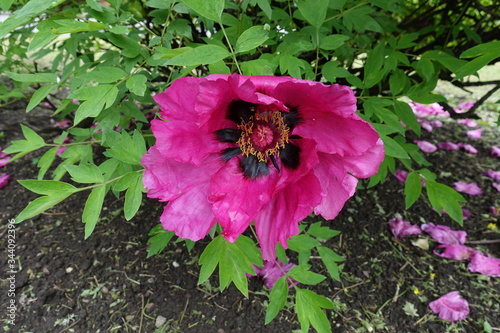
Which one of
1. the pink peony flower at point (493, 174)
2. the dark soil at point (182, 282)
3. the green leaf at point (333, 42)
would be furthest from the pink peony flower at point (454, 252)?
the green leaf at point (333, 42)

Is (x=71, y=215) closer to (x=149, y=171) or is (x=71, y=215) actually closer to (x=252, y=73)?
(x=149, y=171)

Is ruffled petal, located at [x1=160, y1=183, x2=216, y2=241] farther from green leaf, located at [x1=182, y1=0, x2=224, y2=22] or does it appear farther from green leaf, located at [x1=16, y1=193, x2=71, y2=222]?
green leaf, located at [x1=182, y1=0, x2=224, y2=22]

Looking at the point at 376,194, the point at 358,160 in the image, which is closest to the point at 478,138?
the point at 376,194

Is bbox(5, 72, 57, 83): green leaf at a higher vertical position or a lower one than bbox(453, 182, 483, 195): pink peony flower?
higher

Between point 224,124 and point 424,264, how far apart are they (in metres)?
1.35

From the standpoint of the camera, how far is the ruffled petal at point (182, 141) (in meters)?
0.72

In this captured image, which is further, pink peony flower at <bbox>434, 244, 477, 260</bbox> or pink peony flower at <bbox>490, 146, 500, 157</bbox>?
pink peony flower at <bbox>490, 146, 500, 157</bbox>

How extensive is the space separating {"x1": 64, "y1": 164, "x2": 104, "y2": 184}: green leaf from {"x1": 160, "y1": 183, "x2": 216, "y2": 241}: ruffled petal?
0.22m

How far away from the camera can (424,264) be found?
1715 mm

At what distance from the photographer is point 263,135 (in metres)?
0.87

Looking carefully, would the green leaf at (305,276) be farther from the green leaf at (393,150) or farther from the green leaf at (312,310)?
the green leaf at (393,150)

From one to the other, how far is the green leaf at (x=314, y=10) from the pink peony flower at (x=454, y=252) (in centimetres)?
130

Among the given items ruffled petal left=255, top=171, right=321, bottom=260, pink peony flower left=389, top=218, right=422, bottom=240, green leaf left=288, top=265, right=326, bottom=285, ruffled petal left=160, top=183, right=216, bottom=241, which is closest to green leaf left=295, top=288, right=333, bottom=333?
green leaf left=288, top=265, right=326, bottom=285

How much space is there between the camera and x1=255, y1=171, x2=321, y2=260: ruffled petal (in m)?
0.74
